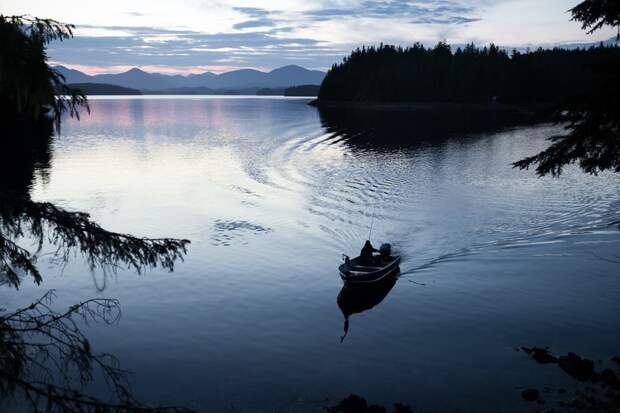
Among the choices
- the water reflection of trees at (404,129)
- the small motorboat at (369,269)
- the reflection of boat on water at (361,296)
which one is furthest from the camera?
the water reflection of trees at (404,129)

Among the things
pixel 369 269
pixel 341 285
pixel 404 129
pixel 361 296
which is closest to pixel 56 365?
pixel 361 296

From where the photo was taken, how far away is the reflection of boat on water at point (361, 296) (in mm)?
25344

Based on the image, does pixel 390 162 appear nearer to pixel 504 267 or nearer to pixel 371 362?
pixel 504 267

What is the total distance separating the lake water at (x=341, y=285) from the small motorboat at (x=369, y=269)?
1175 mm

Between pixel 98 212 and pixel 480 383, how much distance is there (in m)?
36.8

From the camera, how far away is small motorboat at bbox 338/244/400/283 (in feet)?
86.8

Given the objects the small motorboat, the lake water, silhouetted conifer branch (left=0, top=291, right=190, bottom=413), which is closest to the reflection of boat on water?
the lake water

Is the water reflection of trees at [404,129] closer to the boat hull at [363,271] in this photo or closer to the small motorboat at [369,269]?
the small motorboat at [369,269]

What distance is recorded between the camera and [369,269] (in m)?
27.0

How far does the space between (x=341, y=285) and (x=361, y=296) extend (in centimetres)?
209

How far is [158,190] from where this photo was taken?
55.4m

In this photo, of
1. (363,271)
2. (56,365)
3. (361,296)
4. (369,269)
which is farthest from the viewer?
(369,269)

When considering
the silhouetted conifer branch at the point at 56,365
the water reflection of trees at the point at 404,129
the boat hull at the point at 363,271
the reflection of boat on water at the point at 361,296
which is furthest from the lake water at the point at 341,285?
the water reflection of trees at the point at 404,129

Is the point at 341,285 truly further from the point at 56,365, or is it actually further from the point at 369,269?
the point at 56,365
